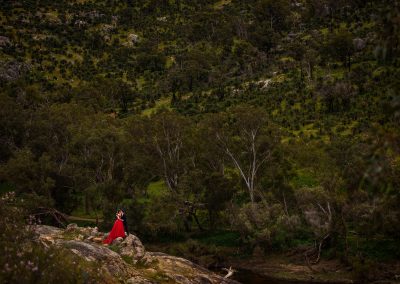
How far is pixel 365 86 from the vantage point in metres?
A: 79.8

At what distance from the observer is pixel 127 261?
88.0 feet

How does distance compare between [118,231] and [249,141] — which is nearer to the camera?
[118,231]

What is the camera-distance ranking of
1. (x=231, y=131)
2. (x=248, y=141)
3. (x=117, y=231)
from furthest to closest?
1. (x=231, y=131)
2. (x=248, y=141)
3. (x=117, y=231)

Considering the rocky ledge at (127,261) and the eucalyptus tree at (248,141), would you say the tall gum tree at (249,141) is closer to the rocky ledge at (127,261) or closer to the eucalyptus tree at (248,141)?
the eucalyptus tree at (248,141)

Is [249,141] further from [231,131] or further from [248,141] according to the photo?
[231,131]

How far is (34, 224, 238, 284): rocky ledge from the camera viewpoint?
23453 millimetres

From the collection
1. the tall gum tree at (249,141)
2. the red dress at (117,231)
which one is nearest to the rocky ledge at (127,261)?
the red dress at (117,231)

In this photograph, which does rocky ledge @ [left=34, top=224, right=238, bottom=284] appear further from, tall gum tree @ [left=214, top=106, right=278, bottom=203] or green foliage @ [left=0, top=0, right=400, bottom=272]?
tall gum tree @ [left=214, top=106, right=278, bottom=203]

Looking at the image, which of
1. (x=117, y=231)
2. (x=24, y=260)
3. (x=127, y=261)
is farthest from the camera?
(x=117, y=231)

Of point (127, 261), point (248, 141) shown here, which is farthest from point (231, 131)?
point (127, 261)

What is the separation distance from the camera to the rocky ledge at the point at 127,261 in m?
23.5

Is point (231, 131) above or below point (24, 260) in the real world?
below

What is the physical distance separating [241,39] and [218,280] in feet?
401

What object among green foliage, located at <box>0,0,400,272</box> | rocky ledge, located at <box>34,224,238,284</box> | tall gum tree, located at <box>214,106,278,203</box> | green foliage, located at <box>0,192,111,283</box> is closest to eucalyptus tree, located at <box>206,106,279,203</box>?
tall gum tree, located at <box>214,106,278,203</box>
